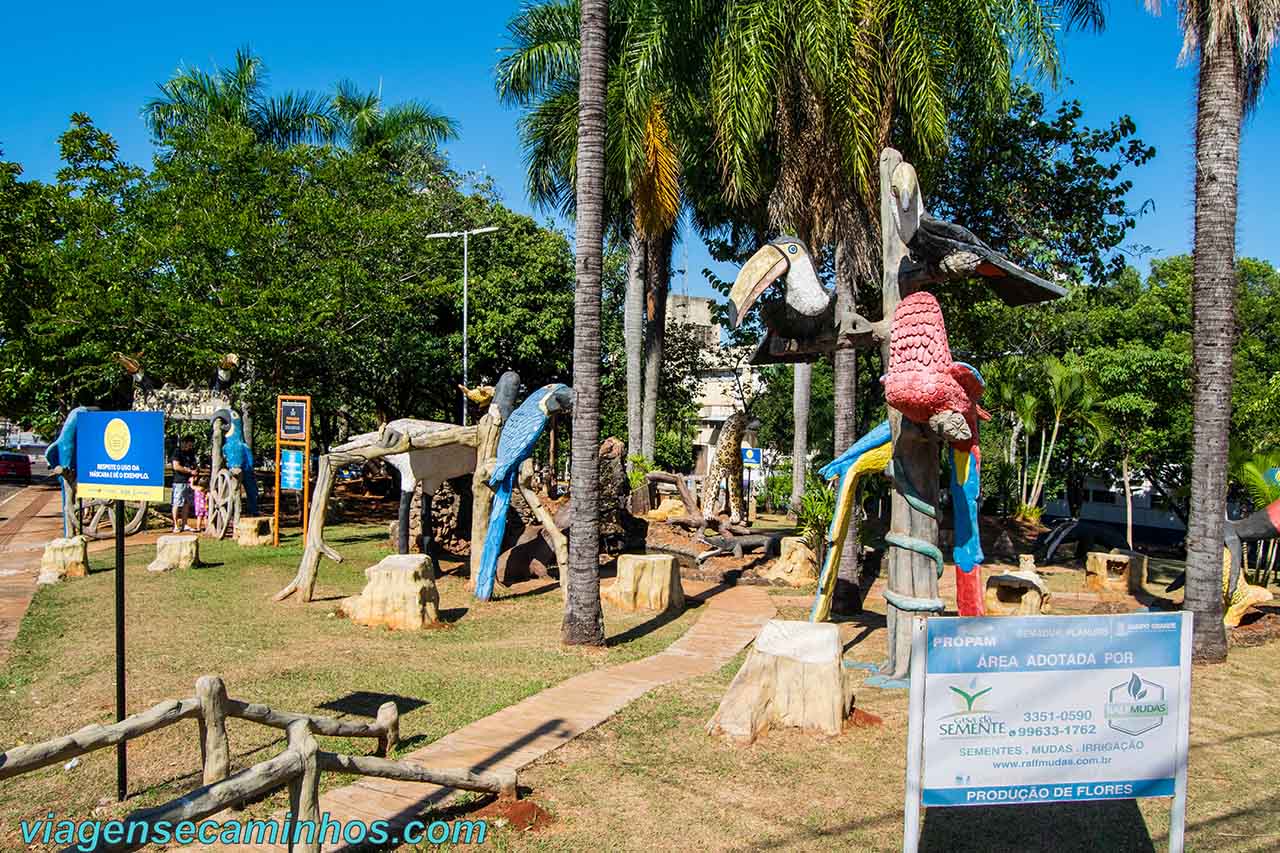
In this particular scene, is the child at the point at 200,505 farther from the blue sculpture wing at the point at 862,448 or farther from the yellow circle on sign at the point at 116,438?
the blue sculpture wing at the point at 862,448

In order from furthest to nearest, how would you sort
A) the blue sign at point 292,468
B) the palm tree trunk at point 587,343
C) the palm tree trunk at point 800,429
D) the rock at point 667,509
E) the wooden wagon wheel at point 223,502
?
the rock at point 667,509 < the palm tree trunk at point 800,429 < the wooden wagon wheel at point 223,502 < the blue sign at point 292,468 < the palm tree trunk at point 587,343

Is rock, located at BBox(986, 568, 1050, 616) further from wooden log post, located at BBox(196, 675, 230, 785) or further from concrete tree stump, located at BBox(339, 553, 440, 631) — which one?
wooden log post, located at BBox(196, 675, 230, 785)

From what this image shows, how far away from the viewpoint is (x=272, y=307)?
60.2 feet

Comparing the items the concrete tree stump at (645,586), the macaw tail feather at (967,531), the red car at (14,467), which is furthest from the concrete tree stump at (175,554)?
the red car at (14,467)

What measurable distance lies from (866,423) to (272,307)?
43.8ft

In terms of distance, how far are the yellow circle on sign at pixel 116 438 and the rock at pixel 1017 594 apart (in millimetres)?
9534

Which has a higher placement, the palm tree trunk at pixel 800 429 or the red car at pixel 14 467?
the palm tree trunk at pixel 800 429

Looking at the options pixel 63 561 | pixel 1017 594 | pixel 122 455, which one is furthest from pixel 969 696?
pixel 63 561

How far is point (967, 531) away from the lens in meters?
7.46

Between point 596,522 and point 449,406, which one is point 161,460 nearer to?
point 596,522

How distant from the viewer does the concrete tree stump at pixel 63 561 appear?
12.7 m

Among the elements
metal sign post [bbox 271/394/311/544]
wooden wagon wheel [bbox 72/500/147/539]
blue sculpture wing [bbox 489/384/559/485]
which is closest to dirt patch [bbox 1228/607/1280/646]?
blue sculpture wing [bbox 489/384/559/485]

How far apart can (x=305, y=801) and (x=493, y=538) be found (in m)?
7.61

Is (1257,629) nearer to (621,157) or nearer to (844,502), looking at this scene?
(844,502)
